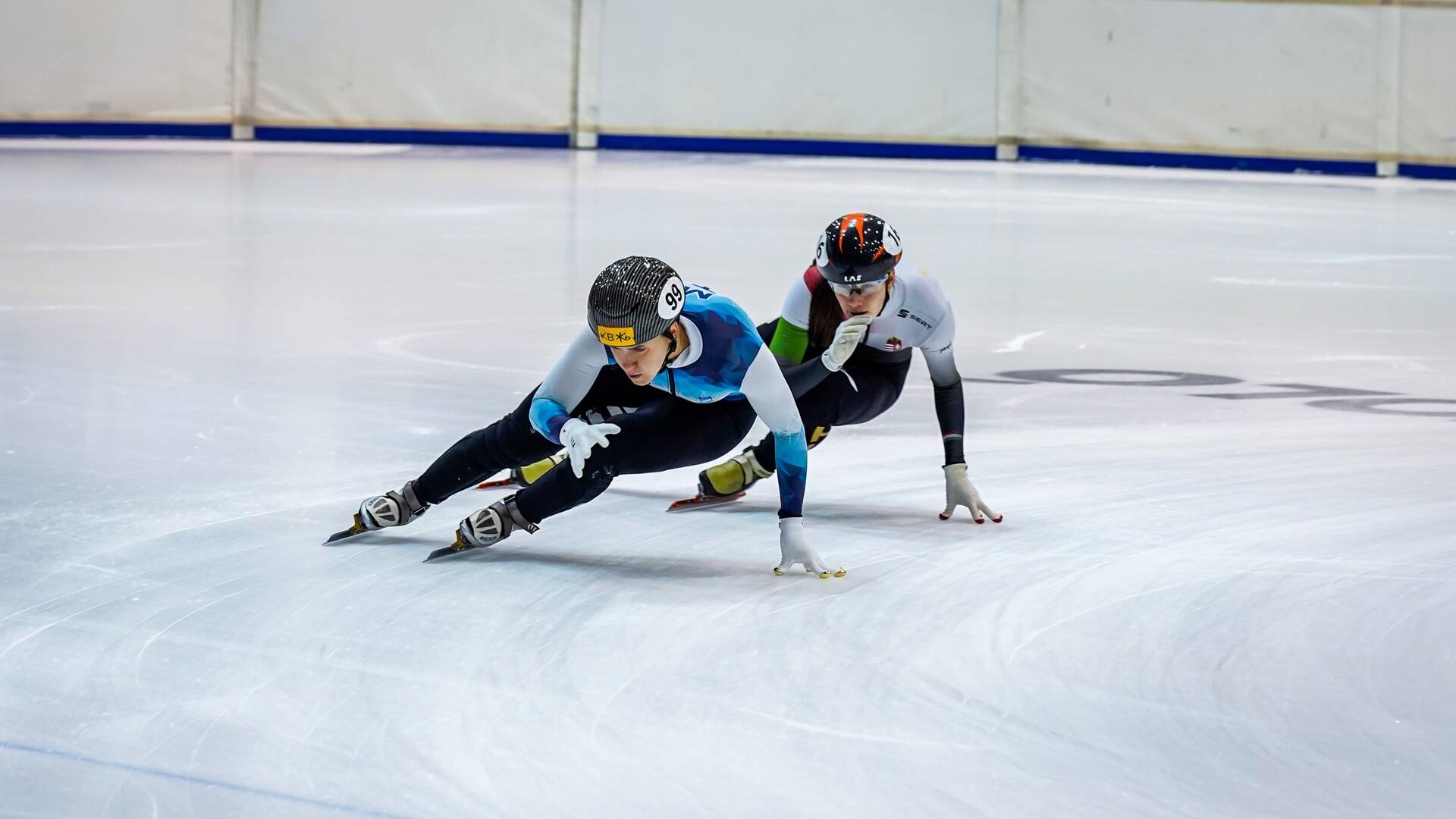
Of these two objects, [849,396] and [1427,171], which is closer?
[849,396]

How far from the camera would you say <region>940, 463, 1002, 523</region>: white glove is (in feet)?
14.3

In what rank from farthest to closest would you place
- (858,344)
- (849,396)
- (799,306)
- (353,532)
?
1. (858,344)
2. (849,396)
3. (799,306)
4. (353,532)

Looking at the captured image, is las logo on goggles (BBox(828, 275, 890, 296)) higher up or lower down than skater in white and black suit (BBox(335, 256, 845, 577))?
higher up

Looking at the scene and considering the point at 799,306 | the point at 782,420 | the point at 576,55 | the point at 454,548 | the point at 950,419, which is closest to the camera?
the point at 782,420

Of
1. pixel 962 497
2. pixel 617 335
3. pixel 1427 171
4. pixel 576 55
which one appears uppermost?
pixel 576 55

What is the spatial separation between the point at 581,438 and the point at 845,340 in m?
0.92

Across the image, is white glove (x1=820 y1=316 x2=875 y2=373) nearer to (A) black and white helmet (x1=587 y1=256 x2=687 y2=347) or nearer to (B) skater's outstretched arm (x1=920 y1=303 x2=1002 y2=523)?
(B) skater's outstretched arm (x1=920 y1=303 x2=1002 y2=523)

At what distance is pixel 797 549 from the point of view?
12.5ft

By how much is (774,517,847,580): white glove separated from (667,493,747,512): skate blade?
2.49 feet

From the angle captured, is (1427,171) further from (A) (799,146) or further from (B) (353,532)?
(B) (353,532)

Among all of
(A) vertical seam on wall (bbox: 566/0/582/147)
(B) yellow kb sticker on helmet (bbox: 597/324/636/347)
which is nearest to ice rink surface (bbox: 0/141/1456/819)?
(B) yellow kb sticker on helmet (bbox: 597/324/636/347)

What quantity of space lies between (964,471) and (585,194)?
1071 cm

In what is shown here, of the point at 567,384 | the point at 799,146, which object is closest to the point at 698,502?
the point at 567,384

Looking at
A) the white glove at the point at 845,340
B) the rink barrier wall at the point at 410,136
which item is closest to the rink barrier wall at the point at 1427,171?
the rink barrier wall at the point at 410,136
